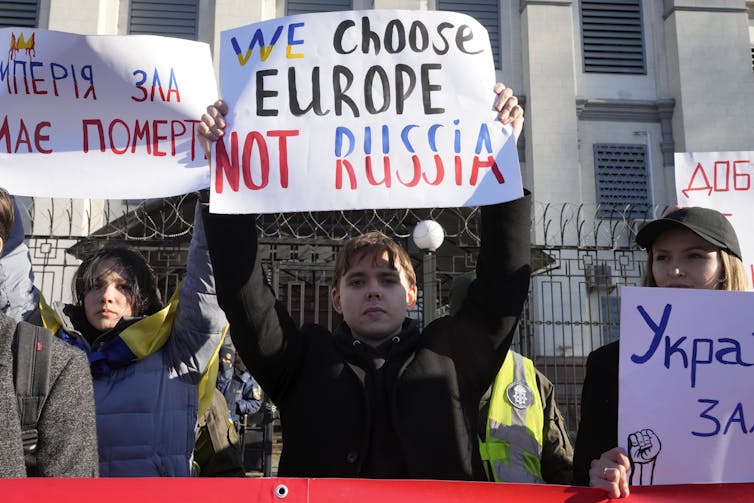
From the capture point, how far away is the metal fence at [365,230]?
31.6 ft

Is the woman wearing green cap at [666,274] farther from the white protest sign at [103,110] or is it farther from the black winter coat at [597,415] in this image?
the white protest sign at [103,110]

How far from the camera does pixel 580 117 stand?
16203 mm

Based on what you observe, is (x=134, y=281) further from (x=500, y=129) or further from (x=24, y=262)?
(x=500, y=129)

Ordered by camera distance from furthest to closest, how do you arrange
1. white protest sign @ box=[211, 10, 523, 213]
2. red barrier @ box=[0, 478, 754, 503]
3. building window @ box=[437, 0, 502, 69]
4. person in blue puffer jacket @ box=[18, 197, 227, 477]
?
building window @ box=[437, 0, 502, 69], person in blue puffer jacket @ box=[18, 197, 227, 477], white protest sign @ box=[211, 10, 523, 213], red barrier @ box=[0, 478, 754, 503]


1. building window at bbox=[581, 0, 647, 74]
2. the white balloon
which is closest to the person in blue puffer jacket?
the white balloon

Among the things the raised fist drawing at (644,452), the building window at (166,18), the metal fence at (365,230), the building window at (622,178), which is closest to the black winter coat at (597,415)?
the raised fist drawing at (644,452)

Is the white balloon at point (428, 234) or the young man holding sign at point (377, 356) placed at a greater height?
the white balloon at point (428, 234)

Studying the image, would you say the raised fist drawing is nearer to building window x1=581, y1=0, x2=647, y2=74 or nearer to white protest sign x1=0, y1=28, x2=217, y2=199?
white protest sign x1=0, y1=28, x2=217, y2=199

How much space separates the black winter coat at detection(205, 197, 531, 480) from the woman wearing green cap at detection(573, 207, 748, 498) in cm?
32

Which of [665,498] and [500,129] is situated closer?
[665,498]

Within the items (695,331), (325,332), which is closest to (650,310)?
(695,331)

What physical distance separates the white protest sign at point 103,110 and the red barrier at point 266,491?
1.54m

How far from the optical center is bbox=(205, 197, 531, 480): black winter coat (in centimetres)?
242

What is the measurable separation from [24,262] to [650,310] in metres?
2.45
